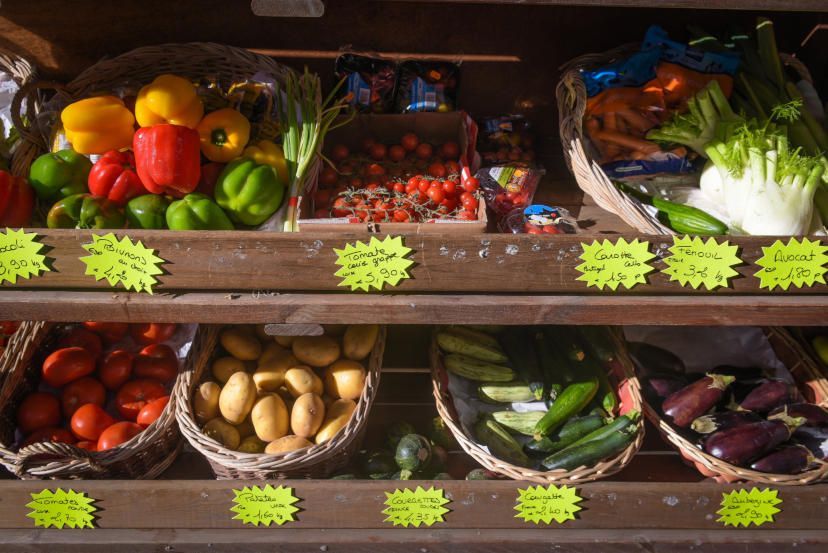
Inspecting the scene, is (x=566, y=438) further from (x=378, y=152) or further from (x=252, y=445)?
(x=378, y=152)

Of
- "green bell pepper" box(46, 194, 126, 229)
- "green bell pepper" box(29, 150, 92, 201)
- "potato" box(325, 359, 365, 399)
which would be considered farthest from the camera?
"potato" box(325, 359, 365, 399)

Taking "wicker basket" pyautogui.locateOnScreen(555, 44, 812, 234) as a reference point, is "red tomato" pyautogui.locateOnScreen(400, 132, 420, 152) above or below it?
below

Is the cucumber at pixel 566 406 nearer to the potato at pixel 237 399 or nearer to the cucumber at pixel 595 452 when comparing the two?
the cucumber at pixel 595 452

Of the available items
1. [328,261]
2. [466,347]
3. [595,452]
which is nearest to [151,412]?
[328,261]

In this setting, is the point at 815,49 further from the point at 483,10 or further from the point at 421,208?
the point at 421,208

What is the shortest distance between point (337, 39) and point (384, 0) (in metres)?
0.28

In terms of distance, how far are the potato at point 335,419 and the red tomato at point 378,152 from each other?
35.2 inches

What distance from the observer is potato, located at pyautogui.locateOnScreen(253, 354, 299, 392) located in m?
1.98

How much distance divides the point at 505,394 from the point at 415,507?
1.60ft

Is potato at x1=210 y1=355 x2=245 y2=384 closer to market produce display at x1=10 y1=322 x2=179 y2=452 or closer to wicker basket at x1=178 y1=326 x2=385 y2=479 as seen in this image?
wicker basket at x1=178 y1=326 x2=385 y2=479

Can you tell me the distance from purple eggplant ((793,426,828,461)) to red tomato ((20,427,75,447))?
230cm

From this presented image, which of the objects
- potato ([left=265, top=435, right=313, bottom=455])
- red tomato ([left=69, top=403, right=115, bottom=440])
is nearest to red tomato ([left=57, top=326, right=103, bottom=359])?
red tomato ([left=69, top=403, right=115, bottom=440])

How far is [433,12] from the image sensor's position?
2156 millimetres

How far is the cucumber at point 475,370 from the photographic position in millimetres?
2035
